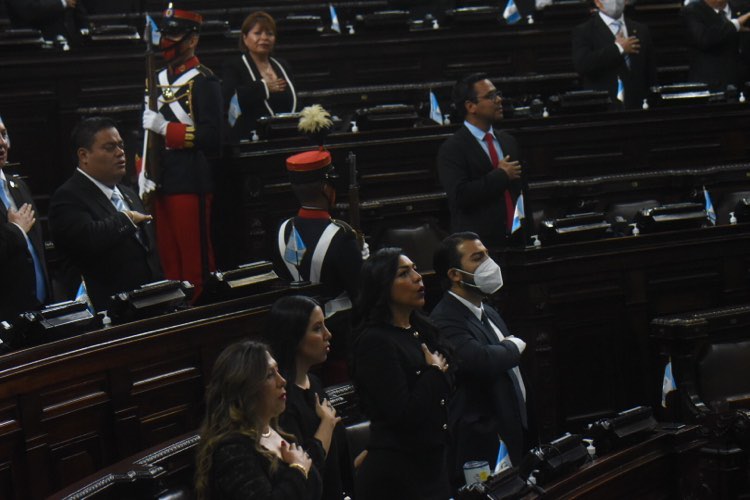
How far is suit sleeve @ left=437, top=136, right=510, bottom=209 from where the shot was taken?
17.4 feet

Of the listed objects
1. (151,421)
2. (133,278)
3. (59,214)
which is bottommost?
(151,421)

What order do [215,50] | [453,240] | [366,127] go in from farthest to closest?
[215,50] < [366,127] < [453,240]

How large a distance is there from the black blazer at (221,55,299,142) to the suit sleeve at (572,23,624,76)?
1.60 m

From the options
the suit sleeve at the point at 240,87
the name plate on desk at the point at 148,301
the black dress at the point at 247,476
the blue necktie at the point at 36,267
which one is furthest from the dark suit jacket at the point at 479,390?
the suit sleeve at the point at 240,87

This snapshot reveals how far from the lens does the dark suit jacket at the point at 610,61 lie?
6.83m

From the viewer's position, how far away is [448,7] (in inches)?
328

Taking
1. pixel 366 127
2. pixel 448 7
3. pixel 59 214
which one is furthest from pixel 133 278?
pixel 448 7

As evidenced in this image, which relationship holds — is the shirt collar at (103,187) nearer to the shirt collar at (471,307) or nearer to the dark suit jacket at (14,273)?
the dark suit jacket at (14,273)

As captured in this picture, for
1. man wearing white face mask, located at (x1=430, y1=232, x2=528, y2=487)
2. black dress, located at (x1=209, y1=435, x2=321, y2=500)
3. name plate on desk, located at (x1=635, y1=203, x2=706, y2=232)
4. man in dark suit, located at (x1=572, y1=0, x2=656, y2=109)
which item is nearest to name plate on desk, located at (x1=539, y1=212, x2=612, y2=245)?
name plate on desk, located at (x1=635, y1=203, x2=706, y2=232)

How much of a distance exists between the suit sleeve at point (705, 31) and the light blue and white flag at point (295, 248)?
362 cm

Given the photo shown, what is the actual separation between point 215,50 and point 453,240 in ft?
10.6

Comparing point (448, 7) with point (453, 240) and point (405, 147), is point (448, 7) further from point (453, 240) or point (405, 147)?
point (453, 240)

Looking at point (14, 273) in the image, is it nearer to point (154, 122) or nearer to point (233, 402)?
point (154, 122)

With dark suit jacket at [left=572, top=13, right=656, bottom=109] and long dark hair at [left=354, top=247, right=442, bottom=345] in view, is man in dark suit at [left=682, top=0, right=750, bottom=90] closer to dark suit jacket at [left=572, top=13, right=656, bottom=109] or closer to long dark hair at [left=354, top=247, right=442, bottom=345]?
dark suit jacket at [left=572, top=13, right=656, bottom=109]
